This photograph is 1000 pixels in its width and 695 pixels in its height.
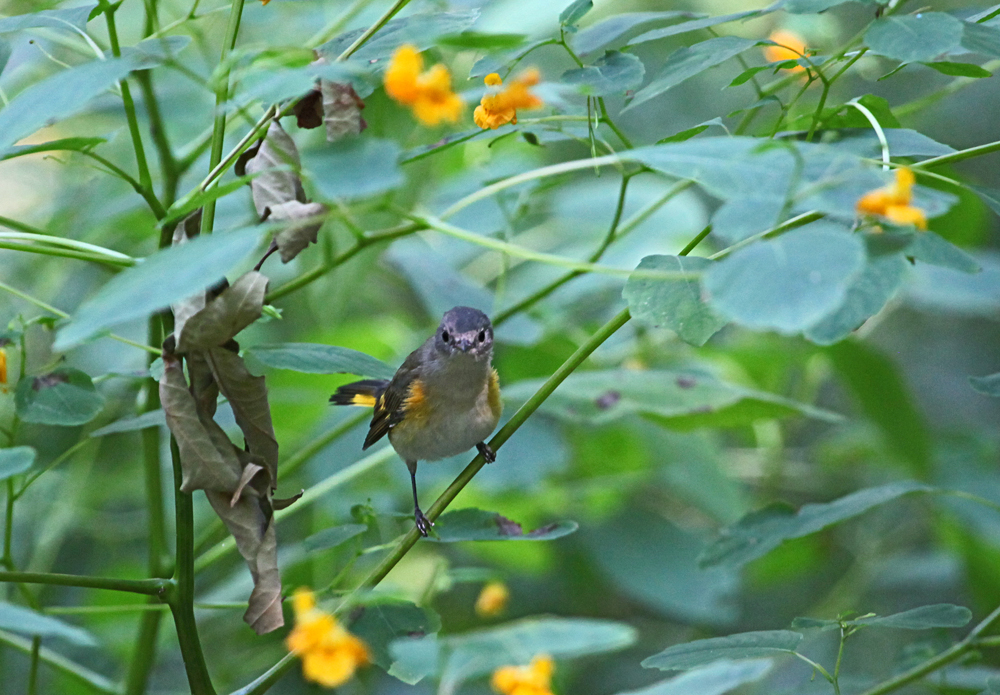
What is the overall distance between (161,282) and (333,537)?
627 mm

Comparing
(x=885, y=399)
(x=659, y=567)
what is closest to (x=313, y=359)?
(x=659, y=567)

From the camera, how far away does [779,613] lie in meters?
3.59

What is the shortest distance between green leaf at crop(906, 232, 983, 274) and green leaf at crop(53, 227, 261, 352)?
605 millimetres

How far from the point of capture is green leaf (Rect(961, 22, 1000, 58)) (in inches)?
41.4

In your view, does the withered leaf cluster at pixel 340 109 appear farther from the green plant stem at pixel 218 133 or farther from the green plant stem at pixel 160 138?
the green plant stem at pixel 160 138

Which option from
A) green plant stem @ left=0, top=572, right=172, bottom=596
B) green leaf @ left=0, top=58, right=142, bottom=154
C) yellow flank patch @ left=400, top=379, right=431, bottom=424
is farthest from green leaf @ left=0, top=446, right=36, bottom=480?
yellow flank patch @ left=400, top=379, right=431, bottom=424

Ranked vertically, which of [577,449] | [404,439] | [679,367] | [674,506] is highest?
[404,439]

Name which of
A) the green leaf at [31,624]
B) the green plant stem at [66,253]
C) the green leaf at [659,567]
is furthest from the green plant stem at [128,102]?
the green leaf at [659,567]

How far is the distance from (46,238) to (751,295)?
80 cm

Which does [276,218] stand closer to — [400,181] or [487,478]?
[400,181]

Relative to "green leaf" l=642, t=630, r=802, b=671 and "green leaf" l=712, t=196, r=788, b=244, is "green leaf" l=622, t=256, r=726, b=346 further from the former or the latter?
"green leaf" l=642, t=630, r=802, b=671

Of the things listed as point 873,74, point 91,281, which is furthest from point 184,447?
point 873,74

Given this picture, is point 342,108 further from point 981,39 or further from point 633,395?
point 633,395

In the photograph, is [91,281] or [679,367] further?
[91,281]
